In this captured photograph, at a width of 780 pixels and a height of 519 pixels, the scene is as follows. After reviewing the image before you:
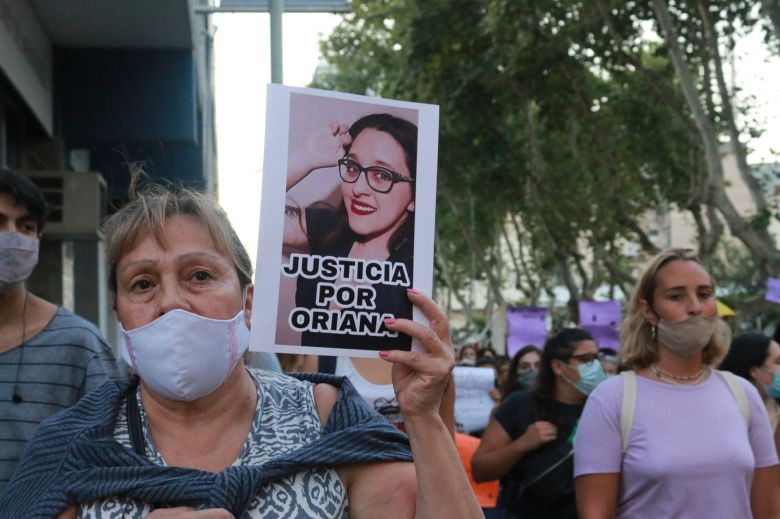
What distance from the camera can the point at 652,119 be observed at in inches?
923

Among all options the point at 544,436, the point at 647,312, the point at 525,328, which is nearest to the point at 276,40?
the point at 544,436

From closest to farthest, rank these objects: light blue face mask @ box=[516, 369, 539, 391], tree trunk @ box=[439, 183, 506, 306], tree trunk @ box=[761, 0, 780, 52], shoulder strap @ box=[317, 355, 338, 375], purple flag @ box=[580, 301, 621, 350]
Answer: shoulder strap @ box=[317, 355, 338, 375]
light blue face mask @ box=[516, 369, 539, 391]
tree trunk @ box=[761, 0, 780, 52]
purple flag @ box=[580, 301, 621, 350]
tree trunk @ box=[439, 183, 506, 306]

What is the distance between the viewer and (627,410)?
4.09 meters

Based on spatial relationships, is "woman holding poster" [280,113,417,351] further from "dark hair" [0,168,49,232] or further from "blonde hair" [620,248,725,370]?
"blonde hair" [620,248,725,370]

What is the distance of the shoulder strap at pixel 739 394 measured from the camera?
13.6 feet

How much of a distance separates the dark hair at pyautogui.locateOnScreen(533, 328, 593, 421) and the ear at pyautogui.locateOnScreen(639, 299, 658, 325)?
4.31 feet

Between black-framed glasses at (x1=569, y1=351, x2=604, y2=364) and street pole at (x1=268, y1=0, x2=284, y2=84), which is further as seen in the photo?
street pole at (x1=268, y1=0, x2=284, y2=84)

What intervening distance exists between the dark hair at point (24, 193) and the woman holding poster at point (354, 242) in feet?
5.81

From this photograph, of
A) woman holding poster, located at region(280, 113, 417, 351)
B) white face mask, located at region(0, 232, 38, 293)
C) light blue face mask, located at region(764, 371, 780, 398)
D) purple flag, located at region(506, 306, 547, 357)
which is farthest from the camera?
purple flag, located at region(506, 306, 547, 357)

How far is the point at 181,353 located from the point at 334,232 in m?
0.41

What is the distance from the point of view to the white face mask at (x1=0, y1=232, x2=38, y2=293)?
3.74 m

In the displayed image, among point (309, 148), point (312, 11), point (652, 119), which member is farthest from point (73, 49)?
point (652, 119)

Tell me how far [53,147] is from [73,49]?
1.11m

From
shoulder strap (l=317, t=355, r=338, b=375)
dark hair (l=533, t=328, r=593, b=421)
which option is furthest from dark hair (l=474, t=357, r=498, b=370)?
shoulder strap (l=317, t=355, r=338, b=375)
